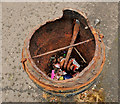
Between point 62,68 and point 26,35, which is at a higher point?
point 26,35

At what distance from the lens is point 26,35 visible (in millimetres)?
3494

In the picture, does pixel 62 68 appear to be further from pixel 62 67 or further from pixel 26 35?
pixel 26 35

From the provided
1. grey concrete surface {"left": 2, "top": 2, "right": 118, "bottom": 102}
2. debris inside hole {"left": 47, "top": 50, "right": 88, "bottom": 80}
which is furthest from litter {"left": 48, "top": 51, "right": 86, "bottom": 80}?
grey concrete surface {"left": 2, "top": 2, "right": 118, "bottom": 102}

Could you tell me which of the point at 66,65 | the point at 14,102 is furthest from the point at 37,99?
the point at 66,65

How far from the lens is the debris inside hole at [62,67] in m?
3.09

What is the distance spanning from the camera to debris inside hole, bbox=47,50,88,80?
3.09 meters

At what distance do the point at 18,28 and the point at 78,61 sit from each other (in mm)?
1496

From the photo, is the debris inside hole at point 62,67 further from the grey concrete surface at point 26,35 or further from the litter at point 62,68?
the grey concrete surface at point 26,35

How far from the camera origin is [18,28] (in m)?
3.57

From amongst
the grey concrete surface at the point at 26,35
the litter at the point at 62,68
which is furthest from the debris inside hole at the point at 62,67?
the grey concrete surface at the point at 26,35

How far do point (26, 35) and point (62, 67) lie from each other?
1.07 m

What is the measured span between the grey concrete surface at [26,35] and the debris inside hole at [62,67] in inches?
15.9

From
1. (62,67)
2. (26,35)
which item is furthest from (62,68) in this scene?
(26,35)

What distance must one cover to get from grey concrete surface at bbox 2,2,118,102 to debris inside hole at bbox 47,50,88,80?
1.33ft
